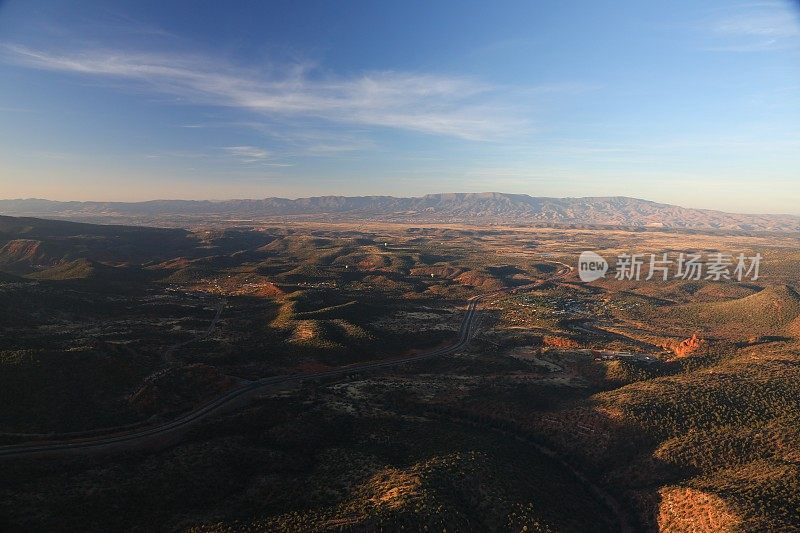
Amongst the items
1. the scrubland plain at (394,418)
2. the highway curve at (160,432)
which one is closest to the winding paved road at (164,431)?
the highway curve at (160,432)

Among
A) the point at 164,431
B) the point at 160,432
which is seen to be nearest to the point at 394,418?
the point at 164,431

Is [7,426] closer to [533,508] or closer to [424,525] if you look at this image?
[424,525]

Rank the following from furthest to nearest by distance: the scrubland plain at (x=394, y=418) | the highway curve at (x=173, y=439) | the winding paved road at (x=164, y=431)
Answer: the winding paved road at (x=164, y=431)
the highway curve at (x=173, y=439)
the scrubland plain at (x=394, y=418)

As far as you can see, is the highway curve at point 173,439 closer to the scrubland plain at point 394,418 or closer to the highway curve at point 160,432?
the highway curve at point 160,432

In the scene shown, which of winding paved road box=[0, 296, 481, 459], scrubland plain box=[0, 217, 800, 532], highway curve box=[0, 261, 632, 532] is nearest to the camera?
scrubland plain box=[0, 217, 800, 532]

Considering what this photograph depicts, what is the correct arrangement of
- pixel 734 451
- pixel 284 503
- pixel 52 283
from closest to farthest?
pixel 284 503 < pixel 734 451 < pixel 52 283

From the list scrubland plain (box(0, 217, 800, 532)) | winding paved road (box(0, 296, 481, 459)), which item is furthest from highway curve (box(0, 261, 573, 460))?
scrubland plain (box(0, 217, 800, 532))

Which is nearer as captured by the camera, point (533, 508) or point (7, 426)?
point (533, 508)

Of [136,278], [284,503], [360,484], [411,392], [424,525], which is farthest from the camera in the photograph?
[136,278]

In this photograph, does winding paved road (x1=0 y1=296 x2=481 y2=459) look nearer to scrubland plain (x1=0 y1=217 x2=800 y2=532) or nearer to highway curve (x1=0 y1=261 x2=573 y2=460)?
highway curve (x1=0 y1=261 x2=573 y2=460)

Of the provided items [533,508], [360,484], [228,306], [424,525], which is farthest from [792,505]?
[228,306]

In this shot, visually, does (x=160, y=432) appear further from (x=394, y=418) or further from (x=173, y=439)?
(x=394, y=418)
